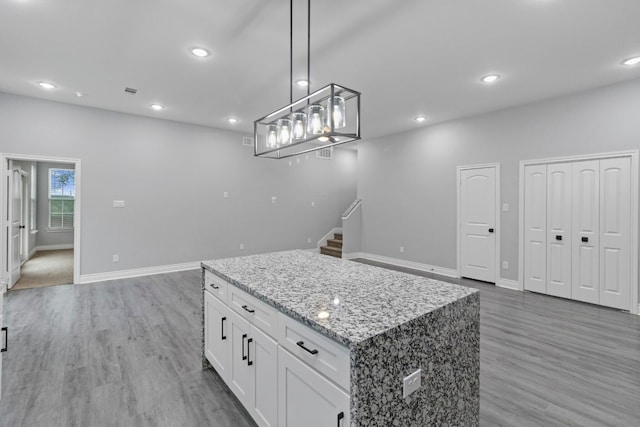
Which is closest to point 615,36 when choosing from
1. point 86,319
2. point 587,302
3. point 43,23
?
point 587,302

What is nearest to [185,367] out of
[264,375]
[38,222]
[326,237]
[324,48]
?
[264,375]

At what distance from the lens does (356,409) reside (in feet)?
3.54

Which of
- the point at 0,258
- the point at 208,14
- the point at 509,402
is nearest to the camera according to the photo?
the point at 509,402

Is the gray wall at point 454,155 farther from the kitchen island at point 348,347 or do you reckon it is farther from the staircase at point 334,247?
the kitchen island at point 348,347

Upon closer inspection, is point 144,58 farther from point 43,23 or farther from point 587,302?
point 587,302

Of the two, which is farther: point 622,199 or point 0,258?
point 0,258

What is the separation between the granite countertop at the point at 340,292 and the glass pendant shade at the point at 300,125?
3.02 ft

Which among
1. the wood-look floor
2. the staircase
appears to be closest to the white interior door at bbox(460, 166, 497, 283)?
the wood-look floor

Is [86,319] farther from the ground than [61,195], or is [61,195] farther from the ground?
[61,195]

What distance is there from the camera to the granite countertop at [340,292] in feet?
4.11

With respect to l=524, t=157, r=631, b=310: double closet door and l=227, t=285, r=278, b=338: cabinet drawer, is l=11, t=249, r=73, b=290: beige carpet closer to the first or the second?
l=227, t=285, r=278, b=338: cabinet drawer

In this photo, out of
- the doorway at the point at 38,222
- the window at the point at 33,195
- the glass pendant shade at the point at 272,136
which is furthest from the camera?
the window at the point at 33,195

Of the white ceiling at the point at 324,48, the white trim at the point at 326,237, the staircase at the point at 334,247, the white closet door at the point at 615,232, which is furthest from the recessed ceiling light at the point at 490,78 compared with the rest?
the white trim at the point at 326,237

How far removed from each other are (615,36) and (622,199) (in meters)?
2.09
